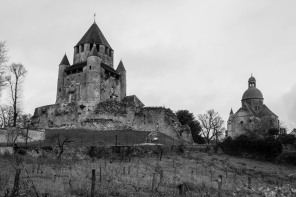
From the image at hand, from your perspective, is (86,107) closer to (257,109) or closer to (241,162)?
(241,162)

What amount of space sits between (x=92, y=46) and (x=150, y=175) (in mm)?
28802

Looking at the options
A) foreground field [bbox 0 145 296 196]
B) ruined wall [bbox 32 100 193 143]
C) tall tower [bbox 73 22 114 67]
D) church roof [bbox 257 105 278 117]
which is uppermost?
tall tower [bbox 73 22 114 67]

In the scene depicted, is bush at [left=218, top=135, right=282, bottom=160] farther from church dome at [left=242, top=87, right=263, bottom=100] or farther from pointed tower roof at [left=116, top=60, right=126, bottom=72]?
church dome at [left=242, top=87, right=263, bottom=100]

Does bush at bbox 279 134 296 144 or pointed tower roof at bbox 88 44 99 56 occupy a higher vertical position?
pointed tower roof at bbox 88 44 99 56

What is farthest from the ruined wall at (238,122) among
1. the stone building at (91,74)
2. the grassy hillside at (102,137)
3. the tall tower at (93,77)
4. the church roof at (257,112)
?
the tall tower at (93,77)

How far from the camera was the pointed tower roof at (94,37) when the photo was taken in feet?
156

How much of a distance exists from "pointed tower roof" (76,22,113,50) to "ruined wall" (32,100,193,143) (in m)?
10.2

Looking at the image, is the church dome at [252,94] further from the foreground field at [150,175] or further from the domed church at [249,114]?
the foreground field at [150,175]

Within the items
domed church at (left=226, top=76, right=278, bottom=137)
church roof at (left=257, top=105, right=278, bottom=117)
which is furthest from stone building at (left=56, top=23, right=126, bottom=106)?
church roof at (left=257, top=105, right=278, bottom=117)

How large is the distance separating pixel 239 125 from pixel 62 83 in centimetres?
3347

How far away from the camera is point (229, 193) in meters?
18.4

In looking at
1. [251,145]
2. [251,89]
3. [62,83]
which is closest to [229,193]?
[251,145]

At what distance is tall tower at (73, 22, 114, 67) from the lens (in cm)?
4706

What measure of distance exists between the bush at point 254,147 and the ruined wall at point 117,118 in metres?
4.88
